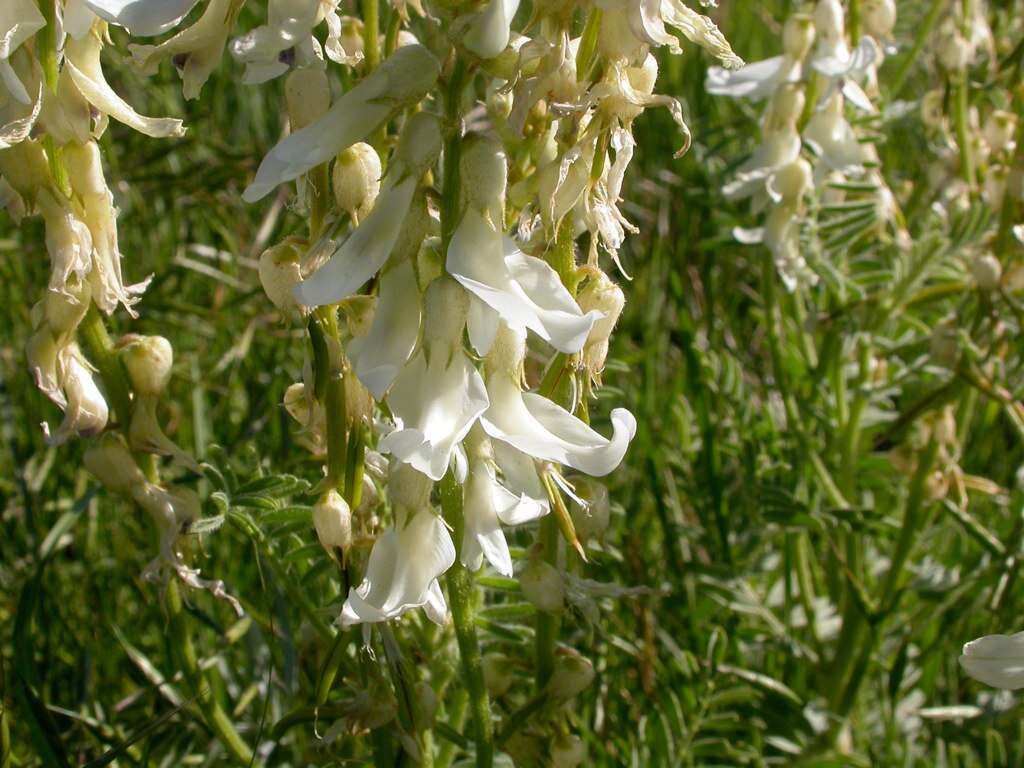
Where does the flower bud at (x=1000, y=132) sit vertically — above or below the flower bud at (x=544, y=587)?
above

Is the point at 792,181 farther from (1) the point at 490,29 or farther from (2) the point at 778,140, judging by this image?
(1) the point at 490,29

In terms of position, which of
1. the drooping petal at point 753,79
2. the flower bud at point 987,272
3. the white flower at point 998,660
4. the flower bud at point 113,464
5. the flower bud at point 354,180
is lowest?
the flower bud at point 113,464

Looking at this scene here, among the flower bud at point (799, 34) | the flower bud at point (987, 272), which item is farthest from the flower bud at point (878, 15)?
the flower bud at point (987, 272)

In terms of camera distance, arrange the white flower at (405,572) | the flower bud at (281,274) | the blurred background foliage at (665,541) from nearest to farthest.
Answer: the white flower at (405,572) → the flower bud at (281,274) → the blurred background foliage at (665,541)

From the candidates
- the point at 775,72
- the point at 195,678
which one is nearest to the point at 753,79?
the point at 775,72

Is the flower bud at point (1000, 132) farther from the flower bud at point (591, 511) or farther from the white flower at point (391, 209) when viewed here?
the white flower at point (391, 209)

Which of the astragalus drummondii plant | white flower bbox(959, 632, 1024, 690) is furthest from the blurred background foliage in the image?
white flower bbox(959, 632, 1024, 690)
